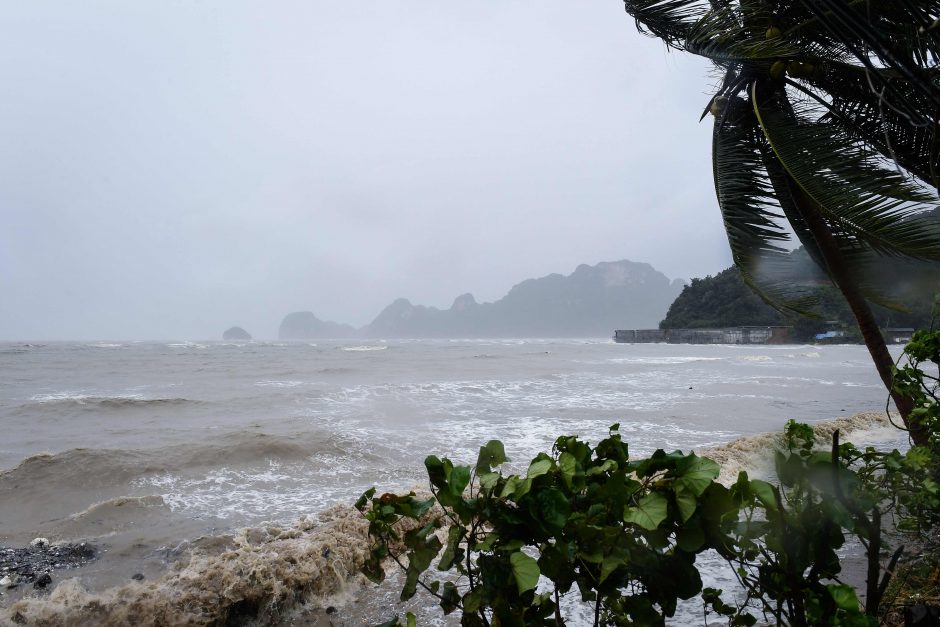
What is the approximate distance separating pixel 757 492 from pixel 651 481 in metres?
0.23

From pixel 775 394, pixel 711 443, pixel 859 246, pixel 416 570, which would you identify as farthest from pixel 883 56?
pixel 775 394

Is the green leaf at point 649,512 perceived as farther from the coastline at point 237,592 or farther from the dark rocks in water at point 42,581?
the dark rocks in water at point 42,581

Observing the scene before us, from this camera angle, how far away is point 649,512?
43.3 inches

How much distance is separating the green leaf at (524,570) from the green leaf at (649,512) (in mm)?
225

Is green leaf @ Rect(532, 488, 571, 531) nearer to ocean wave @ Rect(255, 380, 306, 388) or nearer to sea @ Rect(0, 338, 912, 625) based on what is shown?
sea @ Rect(0, 338, 912, 625)

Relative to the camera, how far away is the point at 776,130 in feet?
13.6

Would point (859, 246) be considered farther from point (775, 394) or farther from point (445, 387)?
point (445, 387)

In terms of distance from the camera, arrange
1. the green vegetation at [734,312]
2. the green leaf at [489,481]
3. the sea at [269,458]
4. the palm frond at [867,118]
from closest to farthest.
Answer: the green leaf at [489,481], the sea at [269,458], the palm frond at [867,118], the green vegetation at [734,312]

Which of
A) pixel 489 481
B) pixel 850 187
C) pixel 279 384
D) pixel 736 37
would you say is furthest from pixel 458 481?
pixel 279 384

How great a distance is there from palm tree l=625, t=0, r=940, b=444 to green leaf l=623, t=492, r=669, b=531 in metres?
2.70

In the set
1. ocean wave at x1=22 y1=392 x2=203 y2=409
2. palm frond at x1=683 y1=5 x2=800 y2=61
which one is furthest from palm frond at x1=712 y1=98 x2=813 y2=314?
ocean wave at x1=22 y1=392 x2=203 y2=409

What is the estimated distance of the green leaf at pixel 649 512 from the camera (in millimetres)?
1053

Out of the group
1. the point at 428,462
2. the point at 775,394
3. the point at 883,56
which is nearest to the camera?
the point at 428,462

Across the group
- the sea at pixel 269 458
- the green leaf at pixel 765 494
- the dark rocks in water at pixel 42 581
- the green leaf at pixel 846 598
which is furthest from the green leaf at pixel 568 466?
the dark rocks in water at pixel 42 581
